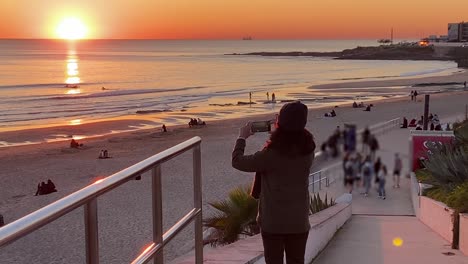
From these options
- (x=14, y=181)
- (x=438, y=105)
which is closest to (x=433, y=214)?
(x=14, y=181)

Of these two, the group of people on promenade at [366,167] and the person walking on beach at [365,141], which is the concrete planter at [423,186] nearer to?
the group of people on promenade at [366,167]

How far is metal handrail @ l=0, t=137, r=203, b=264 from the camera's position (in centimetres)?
148

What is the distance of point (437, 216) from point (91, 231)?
243 inches

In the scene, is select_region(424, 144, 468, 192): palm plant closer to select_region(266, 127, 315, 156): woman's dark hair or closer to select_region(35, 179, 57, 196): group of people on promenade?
select_region(266, 127, 315, 156): woman's dark hair

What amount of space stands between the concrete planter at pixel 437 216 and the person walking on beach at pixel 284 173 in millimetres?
3795

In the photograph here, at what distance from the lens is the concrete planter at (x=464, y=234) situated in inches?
234

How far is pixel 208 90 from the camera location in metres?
62.2

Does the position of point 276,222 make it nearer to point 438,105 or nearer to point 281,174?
point 281,174

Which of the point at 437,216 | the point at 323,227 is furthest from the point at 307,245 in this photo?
the point at 437,216

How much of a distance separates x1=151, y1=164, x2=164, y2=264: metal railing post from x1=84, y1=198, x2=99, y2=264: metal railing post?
29.7 inches

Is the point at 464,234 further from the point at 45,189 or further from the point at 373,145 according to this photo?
the point at 45,189

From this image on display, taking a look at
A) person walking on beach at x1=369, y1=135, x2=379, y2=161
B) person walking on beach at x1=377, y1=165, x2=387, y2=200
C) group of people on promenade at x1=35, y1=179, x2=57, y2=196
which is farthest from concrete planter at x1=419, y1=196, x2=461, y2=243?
group of people on promenade at x1=35, y1=179, x2=57, y2=196

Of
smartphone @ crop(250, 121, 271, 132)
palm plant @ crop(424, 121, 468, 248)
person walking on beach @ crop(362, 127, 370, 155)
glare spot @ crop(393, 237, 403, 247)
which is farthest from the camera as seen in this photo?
palm plant @ crop(424, 121, 468, 248)

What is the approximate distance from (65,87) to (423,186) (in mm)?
63474
